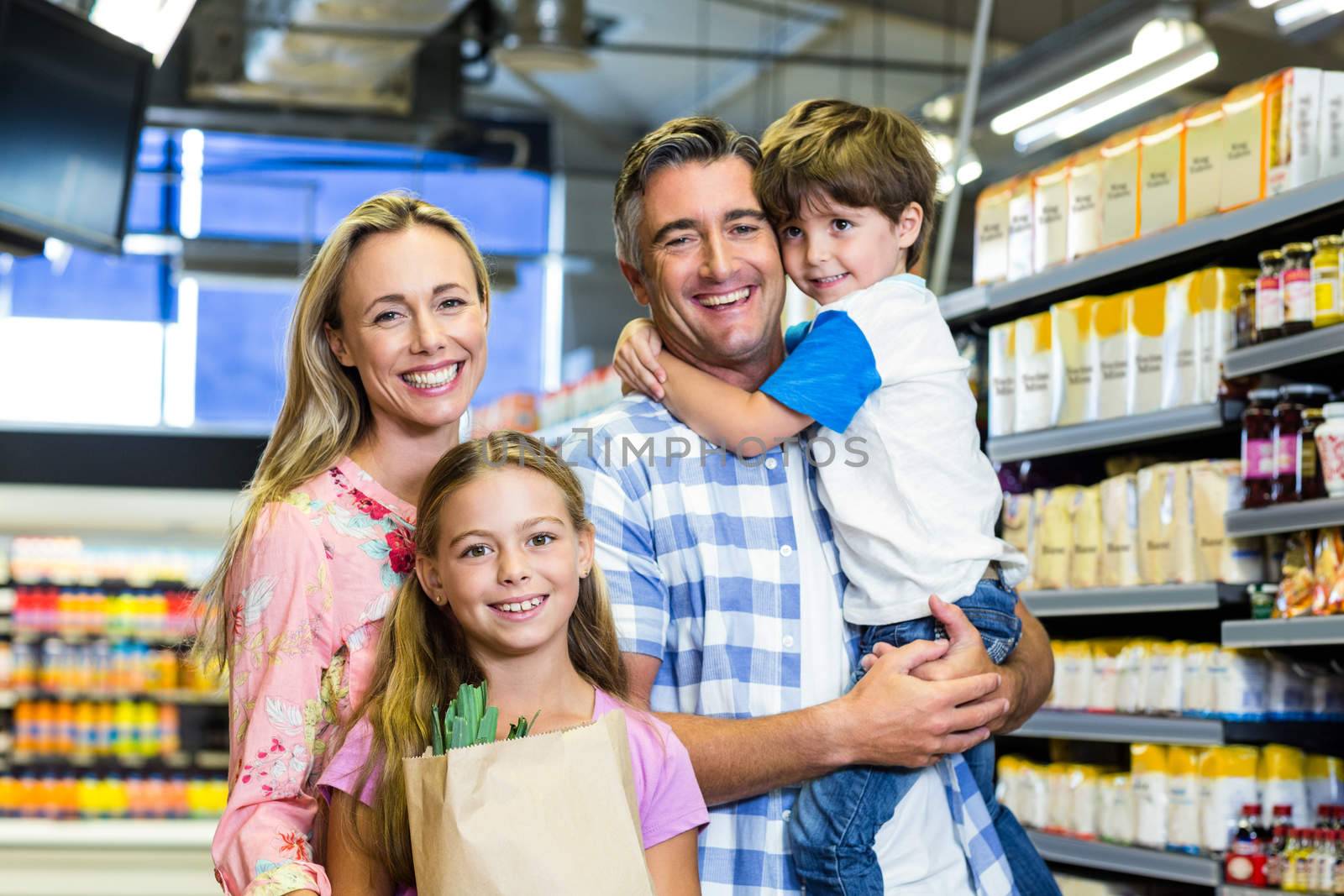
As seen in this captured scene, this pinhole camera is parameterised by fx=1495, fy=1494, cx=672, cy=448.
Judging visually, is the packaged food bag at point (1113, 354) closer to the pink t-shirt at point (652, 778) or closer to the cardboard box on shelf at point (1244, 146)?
the cardboard box on shelf at point (1244, 146)

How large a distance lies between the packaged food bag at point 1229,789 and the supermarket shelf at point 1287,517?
493 mm

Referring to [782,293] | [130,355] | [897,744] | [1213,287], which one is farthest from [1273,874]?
[130,355]

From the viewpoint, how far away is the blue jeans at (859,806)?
2055 mm

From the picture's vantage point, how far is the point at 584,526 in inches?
82.8

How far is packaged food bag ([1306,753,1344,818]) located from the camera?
320cm

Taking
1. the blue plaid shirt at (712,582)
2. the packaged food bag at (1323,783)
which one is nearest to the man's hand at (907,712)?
the blue plaid shirt at (712,582)

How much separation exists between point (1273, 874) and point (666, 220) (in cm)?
192

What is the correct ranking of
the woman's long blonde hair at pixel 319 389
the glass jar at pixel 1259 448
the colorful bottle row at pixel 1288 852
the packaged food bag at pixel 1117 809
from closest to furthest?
the woman's long blonde hair at pixel 319 389
the colorful bottle row at pixel 1288 852
the glass jar at pixel 1259 448
the packaged food bag at pixel 1117 809

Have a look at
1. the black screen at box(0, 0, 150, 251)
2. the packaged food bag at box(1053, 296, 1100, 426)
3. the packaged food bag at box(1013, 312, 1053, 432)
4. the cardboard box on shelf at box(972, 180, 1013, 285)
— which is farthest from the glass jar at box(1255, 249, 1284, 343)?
the black screen at box(0, 0, 150, 251)

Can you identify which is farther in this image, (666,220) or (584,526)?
(666,220)

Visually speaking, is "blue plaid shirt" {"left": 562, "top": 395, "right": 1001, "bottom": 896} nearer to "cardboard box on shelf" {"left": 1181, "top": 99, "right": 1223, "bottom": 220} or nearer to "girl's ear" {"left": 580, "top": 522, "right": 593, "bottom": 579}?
"girl's ear" {"left": 580, "top": 522, "right": 593, "bottom": 579}

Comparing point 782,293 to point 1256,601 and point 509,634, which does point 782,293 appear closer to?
point 509,634

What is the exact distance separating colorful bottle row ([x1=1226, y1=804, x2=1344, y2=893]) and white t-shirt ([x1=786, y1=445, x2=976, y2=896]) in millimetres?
1171

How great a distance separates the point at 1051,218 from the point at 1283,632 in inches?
49.4
